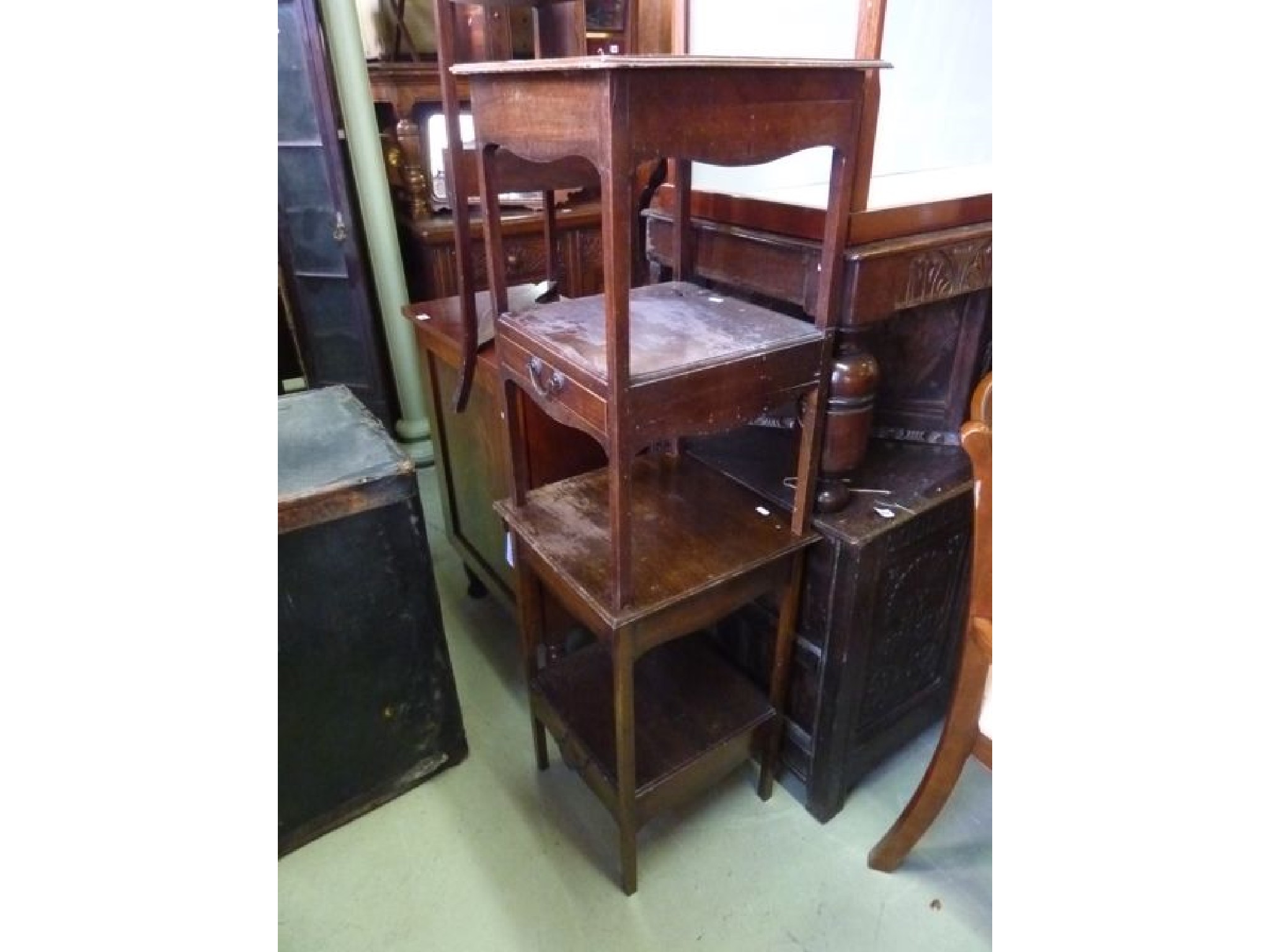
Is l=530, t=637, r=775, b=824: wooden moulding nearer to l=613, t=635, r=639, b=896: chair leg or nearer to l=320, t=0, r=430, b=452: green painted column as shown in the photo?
l=613, t=635, r=639, b=896: chair leg

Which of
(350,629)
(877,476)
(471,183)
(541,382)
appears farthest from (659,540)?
(471,183)

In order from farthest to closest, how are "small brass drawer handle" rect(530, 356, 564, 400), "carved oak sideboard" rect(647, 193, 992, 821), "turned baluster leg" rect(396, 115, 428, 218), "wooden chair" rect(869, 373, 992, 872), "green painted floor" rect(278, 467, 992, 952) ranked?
"turned baluster leg" rect(396, 115, 428, 218) < "green painted floor" rect(278, 467, 992, 952) < "carved oak sideboard" rect(647, 193, 992, 821) < "small brass drawer handle" rect(530, 356, 564, 400) < "wooden chair" rect(869, 373, 992, 872)

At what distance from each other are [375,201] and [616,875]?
2.06m

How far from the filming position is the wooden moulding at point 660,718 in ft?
4.11

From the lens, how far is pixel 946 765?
1.17m

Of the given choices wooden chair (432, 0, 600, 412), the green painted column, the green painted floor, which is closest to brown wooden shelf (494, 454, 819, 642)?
wooden chair (432, 0, 600, 412)

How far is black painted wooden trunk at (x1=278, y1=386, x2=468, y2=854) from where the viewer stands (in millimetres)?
1216

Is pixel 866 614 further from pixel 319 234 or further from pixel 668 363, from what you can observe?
pixel 319 234

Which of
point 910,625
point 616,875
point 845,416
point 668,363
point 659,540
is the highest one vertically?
point 668,363

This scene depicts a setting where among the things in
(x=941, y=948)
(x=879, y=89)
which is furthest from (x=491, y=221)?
(x=941, y=948)

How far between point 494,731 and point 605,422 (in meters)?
0.99

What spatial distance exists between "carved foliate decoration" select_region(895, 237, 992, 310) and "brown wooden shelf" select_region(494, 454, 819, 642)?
15.6 inches

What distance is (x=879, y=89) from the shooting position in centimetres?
100

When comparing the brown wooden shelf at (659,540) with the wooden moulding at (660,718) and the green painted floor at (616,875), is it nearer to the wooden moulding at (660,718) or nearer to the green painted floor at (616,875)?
the wooden moulding at (660,718)
